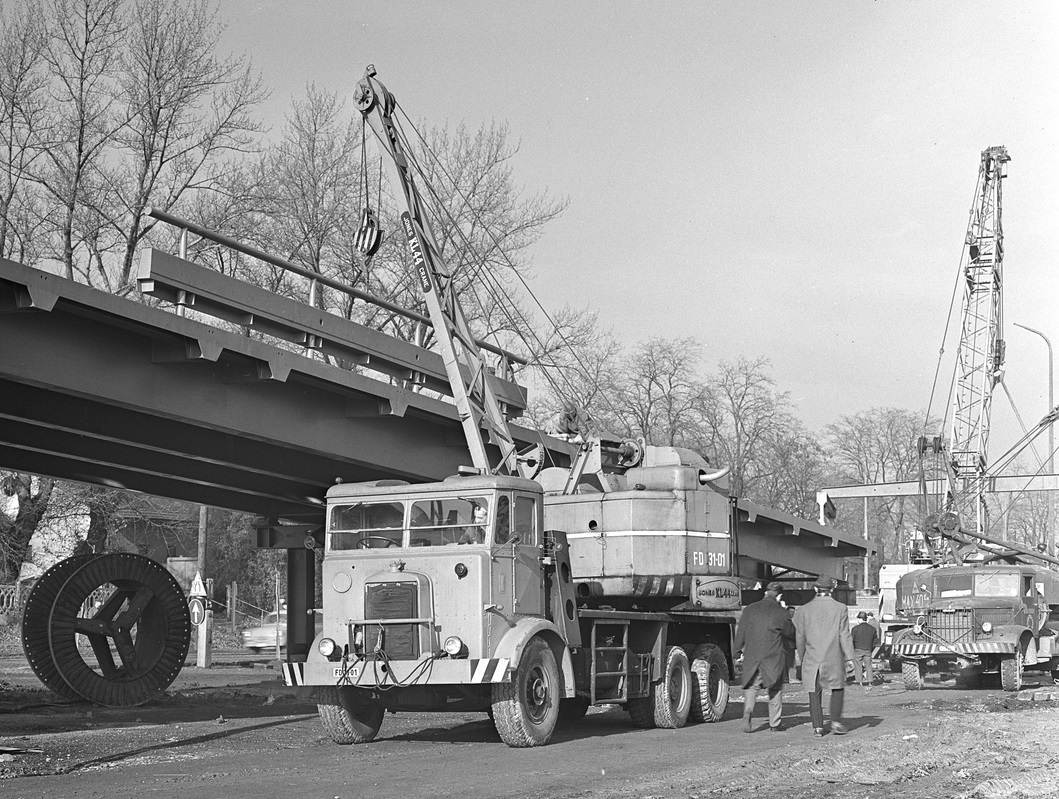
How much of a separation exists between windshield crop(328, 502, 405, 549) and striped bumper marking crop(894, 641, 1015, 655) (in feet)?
46.0

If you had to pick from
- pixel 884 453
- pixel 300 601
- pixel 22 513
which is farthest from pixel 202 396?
pixel 884 453

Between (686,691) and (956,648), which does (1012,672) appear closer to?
(956,648)

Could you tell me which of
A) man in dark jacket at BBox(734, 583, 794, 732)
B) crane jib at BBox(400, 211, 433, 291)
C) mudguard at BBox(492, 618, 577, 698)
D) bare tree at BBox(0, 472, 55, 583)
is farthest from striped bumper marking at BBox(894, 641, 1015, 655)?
bare tree at BBox(0, 472, 55, 583)

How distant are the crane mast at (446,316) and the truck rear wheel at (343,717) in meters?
4.28

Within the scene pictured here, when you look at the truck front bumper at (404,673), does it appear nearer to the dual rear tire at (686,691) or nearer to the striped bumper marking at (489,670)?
the striped bumper marking at (489,670)

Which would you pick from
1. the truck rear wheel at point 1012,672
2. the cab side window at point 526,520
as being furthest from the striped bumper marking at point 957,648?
the cab side window at point 526,520

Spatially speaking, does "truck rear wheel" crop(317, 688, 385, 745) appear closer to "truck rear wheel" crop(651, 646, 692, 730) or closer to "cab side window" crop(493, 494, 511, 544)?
"cab side window" crop(493, 494, 511, 544)

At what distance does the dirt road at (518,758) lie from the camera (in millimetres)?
10109

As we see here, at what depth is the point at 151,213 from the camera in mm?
15758

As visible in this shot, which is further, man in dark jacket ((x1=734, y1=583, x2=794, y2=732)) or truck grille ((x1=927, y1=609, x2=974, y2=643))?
truck grille ((x1=927, y1=609, x2=974, y2=643))

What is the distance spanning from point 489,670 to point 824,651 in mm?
3987

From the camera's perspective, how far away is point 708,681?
16.7m

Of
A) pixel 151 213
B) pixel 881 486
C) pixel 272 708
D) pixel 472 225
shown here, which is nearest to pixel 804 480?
pixel 881 486

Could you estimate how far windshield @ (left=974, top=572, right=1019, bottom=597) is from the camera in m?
25.4
